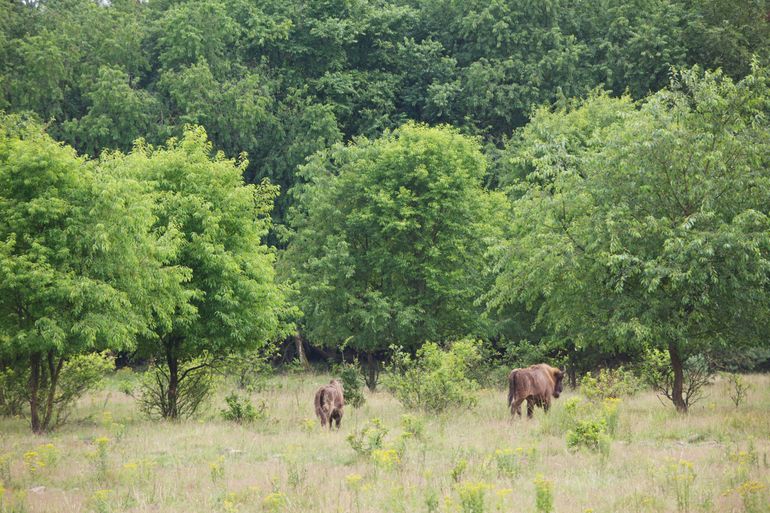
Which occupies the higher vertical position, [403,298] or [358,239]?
[358,239]

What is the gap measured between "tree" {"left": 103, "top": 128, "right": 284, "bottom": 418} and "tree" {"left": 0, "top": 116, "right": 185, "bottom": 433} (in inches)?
72.5

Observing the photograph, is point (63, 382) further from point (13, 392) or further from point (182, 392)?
point (182, 392)

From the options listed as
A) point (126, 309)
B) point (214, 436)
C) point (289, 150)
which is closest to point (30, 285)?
point (126, 309)

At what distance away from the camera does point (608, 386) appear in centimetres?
2536

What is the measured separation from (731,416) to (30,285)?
1568 centimetres

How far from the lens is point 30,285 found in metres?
19.1

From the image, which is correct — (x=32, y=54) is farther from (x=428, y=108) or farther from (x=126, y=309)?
(x=126, y=309)

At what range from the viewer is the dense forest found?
2044cm

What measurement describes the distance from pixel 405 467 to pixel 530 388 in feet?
25.7

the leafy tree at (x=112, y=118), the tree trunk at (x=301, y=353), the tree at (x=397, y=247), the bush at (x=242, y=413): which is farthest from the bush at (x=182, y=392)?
the leafy tree at (x=112, y=118)

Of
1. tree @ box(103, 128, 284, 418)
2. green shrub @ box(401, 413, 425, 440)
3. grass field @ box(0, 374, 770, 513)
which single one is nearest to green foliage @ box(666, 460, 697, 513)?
grass field @ box(0, 374, 770, 513)

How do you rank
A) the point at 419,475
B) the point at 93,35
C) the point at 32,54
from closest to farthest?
the point at 419,475
the point at 32,54
the point at 93,35

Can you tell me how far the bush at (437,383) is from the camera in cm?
2230

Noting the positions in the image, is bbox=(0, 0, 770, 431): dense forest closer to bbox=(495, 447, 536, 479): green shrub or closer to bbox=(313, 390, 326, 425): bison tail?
bbox=(313, 390, 326, 425): bison tail
